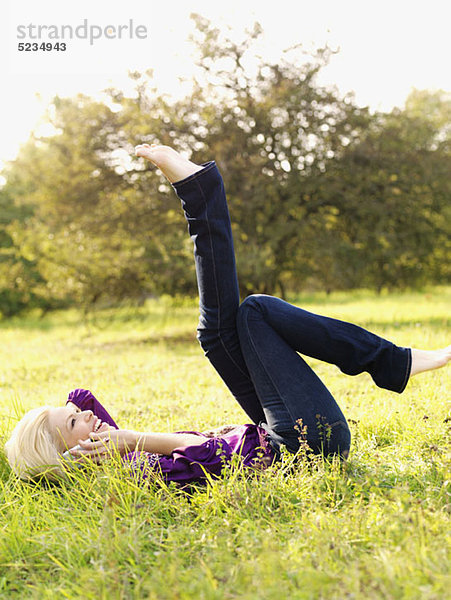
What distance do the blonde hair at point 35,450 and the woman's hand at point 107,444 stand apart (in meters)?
0.11

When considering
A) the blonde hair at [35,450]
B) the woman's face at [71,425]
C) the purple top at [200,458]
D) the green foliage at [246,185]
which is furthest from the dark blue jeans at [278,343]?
the green foliage at [246,185]

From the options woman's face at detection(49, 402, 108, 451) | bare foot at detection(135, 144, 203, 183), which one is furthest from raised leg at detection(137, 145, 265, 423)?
woman's face at detection(49, 402, 108, 451)

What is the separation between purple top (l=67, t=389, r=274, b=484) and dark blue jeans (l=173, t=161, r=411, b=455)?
10 centimetres

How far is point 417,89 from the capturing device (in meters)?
26.4

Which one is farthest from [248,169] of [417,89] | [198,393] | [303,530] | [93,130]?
[417,89]

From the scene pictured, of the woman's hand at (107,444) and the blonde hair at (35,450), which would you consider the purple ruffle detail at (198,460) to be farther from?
the blonde hair at (35,450)

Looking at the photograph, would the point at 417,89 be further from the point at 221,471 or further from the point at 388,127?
the point at 221,471

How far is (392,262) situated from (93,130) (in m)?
6.41

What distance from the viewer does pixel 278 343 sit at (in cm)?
265

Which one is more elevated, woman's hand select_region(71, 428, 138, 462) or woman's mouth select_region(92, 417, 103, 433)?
woman's mouth select_region(92, 417, 103, 433)

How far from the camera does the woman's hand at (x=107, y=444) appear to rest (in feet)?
8.77

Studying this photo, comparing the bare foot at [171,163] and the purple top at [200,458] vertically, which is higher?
the bare foot at [171,163]

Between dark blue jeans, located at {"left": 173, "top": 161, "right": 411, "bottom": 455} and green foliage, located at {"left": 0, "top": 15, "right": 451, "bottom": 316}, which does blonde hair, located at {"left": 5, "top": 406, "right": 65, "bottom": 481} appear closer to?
dark blue jeans, located at {"left": 173, "top": 161, "right": 411, "bottom": 455}

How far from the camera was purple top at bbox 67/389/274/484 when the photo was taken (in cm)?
261
